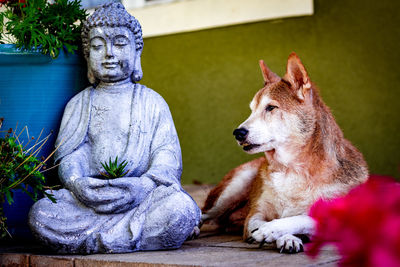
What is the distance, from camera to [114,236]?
3.18 m

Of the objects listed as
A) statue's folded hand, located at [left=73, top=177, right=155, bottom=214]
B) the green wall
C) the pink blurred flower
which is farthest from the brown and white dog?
the green wall

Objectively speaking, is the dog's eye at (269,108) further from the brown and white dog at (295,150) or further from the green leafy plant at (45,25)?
the green leafy plant at (45,25)

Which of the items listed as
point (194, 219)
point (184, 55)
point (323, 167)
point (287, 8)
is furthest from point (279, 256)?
point (184, 55)

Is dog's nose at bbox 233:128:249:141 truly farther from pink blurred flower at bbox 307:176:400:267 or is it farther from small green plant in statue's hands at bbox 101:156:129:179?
pink blurred flower at bbox 307:176:400:267

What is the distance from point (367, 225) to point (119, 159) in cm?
251

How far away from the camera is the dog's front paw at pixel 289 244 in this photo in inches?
119

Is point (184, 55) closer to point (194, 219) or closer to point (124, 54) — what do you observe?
point (124, 54)

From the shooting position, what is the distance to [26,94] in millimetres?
3648

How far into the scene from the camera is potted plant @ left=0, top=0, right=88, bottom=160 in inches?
142

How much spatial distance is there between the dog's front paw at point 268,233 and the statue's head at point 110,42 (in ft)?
4.29

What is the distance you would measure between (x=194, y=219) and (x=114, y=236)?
0.46 meters

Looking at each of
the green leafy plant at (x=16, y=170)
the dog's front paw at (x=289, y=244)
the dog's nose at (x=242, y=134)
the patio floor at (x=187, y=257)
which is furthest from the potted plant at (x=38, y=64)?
the dog's front paw at (x=289, y=244)

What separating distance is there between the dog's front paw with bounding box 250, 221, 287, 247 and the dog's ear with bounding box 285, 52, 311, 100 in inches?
33.7

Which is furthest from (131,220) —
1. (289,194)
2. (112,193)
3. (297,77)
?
(297,77)
